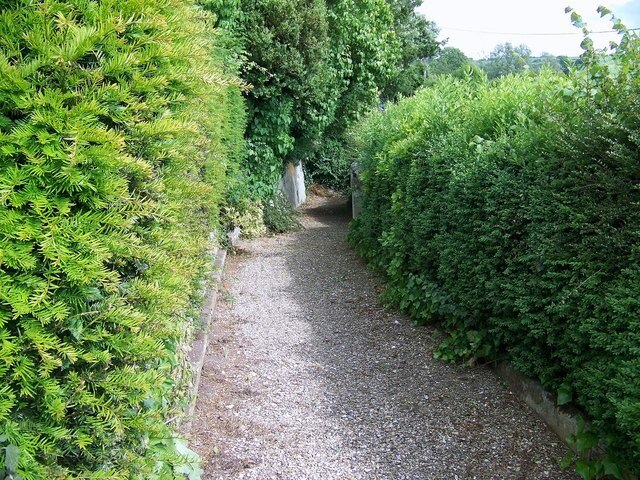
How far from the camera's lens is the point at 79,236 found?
78.2 inches

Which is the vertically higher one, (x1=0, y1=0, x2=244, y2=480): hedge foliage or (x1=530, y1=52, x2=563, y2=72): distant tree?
(x1=530, y1=52, x2=563, y2=72): distant tree

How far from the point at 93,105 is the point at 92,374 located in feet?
3.41

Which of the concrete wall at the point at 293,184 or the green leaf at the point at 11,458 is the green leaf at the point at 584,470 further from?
the concrete wall at the point at 293,184

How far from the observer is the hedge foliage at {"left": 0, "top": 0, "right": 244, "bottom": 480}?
1.89 metres

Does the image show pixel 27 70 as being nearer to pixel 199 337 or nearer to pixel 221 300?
pixel 199 337

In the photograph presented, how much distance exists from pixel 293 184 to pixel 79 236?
14.9 m

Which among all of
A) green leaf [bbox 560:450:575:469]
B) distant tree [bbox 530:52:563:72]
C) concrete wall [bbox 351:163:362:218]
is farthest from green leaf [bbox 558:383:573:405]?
concrete wall [bbox 351:163:362:218]

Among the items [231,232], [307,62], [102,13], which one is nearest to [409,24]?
[307,62]

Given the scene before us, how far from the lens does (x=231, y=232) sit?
11.1 metres

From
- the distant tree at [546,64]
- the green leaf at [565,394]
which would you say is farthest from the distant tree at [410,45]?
the green leaf at [565,394]

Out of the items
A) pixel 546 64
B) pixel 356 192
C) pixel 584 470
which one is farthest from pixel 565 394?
pixel 356 192

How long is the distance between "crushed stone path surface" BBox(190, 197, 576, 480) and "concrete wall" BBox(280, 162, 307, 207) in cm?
867

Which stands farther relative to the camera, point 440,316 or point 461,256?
point 440,316

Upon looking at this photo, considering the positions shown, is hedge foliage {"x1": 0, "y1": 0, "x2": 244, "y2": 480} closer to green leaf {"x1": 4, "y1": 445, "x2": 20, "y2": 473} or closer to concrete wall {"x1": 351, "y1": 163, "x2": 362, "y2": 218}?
green leaf {"x1": 4, "y1": 445, "x2": 20, "y2": 473}
